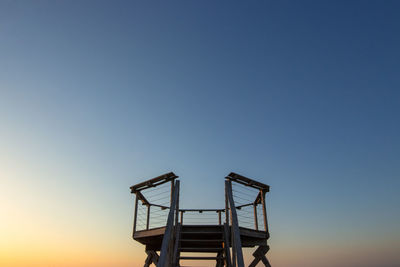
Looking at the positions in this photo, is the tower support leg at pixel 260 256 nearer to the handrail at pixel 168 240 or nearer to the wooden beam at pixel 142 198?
the handrail at pixel 168 240

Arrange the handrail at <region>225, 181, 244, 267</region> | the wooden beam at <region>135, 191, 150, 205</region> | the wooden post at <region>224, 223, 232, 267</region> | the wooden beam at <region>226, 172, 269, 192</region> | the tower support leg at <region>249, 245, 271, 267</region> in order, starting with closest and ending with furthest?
the handrail at <region>225, 181, 244, 267</region>, the wooden post at <region>224, 223, 232, 267</region>, the wooden beam at <region>226, 172, 269, 192</region>, the tower support leg at <region>249, 245, 271, 267</region>, the wooden beam at <region>135, 191, 150, 205</region>

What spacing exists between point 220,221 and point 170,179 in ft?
9.92

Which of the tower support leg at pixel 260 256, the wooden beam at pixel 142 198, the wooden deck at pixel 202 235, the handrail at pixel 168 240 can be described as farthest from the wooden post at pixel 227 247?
the wooden beam at pixel 142 198

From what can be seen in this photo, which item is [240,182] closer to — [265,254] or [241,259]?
[265,254]

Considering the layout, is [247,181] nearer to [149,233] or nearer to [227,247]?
[227,247]

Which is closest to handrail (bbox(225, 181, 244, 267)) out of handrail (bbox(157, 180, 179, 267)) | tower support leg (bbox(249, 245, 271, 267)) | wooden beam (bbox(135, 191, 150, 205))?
handrail (bbox(157, 180, 179, 267))

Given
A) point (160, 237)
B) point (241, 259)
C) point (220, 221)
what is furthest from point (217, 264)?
point (241, 259)

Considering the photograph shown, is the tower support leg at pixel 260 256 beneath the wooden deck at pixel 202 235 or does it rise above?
beneath

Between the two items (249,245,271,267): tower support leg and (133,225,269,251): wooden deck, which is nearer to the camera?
(133,225,269,251): wooden deck

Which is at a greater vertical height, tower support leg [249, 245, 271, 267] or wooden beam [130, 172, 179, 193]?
wooden beam [130, 172, 179, 193]

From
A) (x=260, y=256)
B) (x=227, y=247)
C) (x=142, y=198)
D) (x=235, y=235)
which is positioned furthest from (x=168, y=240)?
(x=260, y=256)

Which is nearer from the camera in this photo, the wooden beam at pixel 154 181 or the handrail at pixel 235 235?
the handrail at pixel 235 235

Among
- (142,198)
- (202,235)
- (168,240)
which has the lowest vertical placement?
(168,240)

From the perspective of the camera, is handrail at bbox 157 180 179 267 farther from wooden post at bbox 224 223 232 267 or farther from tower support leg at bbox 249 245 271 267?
tower support leg at bbox 249 245 271 267
